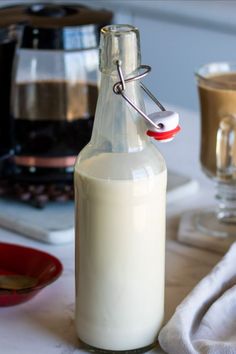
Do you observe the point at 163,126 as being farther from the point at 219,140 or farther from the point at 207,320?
the point at 219,140

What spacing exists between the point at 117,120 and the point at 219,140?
35 cm

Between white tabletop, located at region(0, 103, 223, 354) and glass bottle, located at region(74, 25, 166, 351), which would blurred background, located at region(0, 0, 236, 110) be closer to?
white tabletop, located at region(0, 103, 223, 354)

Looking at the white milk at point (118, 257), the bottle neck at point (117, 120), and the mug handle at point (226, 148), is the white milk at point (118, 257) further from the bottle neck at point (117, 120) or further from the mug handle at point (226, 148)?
the mug handle at point (226, 148)

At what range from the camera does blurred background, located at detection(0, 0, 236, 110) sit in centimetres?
233

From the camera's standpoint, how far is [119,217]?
76 cm

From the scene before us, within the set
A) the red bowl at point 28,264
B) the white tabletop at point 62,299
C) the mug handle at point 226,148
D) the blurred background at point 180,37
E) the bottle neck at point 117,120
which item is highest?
the bottle neck at point 117,120

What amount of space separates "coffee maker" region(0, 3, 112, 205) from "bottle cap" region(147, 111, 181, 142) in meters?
0.40

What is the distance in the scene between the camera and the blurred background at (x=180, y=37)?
233cm

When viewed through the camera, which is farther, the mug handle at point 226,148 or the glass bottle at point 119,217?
the mug handle at point 226,148

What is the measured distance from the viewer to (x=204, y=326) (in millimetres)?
809

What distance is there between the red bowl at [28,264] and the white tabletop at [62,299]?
0.07 ft

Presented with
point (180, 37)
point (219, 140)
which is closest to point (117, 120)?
point (219, 140)

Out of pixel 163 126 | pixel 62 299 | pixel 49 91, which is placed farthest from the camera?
pixel 49 91

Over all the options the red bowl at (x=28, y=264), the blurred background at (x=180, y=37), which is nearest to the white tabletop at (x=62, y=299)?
the red bowl at (x=28, y=264)
